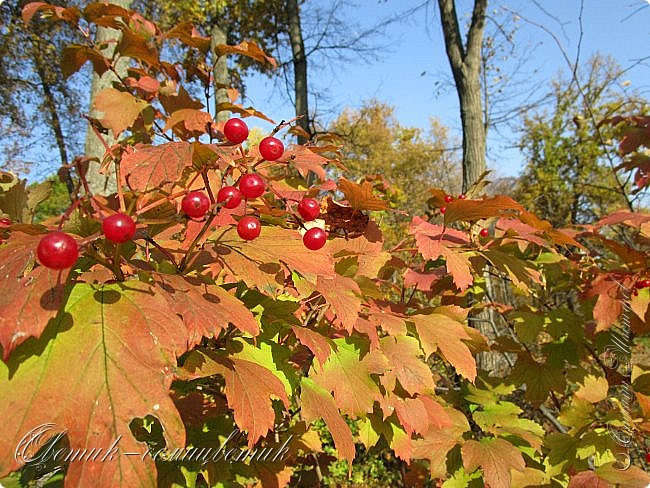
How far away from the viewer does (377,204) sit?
1421 millimetres

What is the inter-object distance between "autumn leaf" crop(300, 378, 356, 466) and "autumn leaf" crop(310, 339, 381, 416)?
3 cm

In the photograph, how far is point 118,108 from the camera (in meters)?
1.51

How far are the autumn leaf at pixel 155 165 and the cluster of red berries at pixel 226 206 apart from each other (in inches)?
2.6

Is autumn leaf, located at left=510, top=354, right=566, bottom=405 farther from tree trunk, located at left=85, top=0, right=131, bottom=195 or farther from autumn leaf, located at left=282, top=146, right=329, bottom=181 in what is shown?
tree trunk, located at left=85, top=0, right=131, bottom=195

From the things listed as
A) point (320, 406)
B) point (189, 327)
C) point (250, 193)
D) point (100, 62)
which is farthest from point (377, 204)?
point (100, 62)

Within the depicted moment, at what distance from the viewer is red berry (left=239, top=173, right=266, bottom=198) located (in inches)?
36.9

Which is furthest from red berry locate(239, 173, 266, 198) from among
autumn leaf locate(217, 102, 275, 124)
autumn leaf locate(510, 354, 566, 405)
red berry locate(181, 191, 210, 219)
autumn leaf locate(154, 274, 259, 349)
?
autumn leaf locate(510, 354, 566, 405)

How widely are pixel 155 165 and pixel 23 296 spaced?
0.35m

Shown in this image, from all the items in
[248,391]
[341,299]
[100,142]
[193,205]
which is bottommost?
[248,391]

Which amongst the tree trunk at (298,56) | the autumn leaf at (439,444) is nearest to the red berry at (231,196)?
the autumn leaf at (439,444)

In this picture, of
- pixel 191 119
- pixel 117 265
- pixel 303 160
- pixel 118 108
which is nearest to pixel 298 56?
pixel 118 108

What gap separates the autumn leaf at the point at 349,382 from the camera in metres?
1.20

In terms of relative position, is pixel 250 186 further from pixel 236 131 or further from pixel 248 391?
pixel 248 391

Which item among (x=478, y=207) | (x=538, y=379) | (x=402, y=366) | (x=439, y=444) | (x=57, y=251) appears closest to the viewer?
(x=57, y=251)
